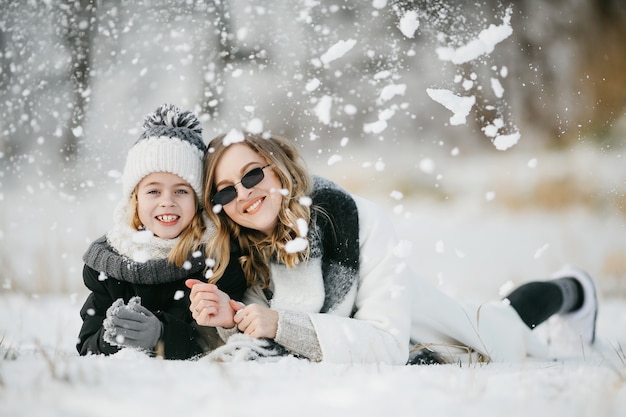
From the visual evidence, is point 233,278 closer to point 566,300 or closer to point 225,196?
point 225,196

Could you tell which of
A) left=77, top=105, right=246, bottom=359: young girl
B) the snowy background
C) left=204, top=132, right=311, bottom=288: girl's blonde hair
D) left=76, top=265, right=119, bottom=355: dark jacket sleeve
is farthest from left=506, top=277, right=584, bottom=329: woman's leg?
the snowy background

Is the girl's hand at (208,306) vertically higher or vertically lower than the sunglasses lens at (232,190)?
lower

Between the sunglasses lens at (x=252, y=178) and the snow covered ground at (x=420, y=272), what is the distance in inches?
26.1

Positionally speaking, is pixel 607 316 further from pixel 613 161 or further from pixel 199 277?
pixel 199 277

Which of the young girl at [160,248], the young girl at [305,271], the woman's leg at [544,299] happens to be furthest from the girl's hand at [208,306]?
the woman's leg at [544,299]

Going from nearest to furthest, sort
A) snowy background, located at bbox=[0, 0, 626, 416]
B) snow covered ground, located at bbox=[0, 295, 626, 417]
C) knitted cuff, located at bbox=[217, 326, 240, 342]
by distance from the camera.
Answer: snow covered ground, located at bbox=[0, 295, 626, 417]
knitted cuff, located at bbox=[217, 326, 240, 342]
snowy background, located at bbox=[0, 0, 626, 416]

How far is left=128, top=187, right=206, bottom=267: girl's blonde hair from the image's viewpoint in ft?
→ 7.01

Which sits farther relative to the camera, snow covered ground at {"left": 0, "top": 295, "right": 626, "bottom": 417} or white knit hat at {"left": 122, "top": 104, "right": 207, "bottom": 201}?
white knit hat at {"left": 122, "top": 104, "right": 207, "bottom": 201}

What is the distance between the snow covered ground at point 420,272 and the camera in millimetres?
1127

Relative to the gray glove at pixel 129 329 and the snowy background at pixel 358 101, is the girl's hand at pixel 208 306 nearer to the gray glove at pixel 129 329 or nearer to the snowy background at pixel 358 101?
the gray glove at pixel 129 329

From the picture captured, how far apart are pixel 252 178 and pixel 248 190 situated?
45 millimetres

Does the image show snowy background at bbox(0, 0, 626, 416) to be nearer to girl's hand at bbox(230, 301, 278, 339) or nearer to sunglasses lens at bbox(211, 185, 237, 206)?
sunglasses lens at bbox(211, 185, 237, 206)

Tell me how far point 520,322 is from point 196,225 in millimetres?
1490

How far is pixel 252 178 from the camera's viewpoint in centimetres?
212
